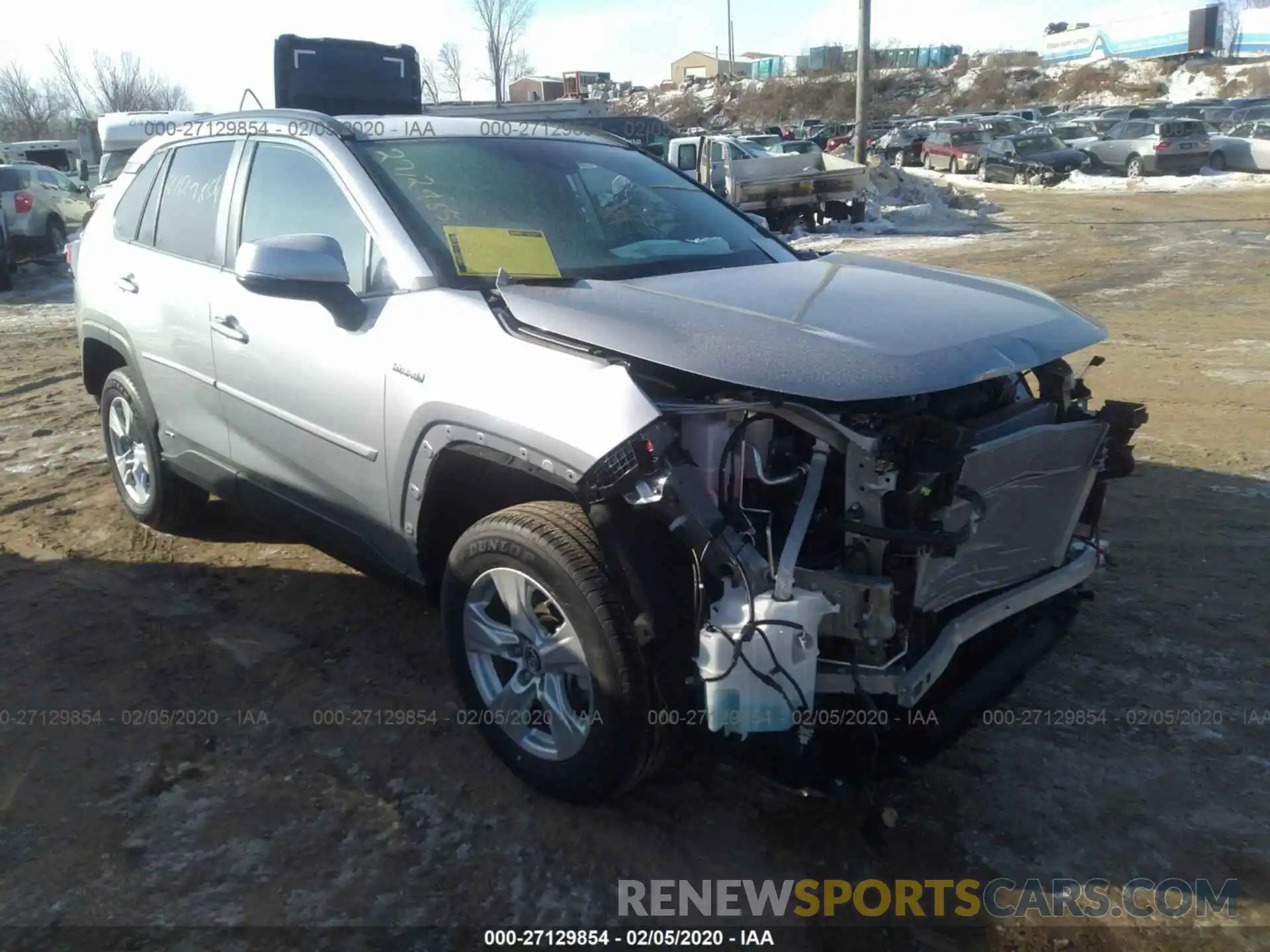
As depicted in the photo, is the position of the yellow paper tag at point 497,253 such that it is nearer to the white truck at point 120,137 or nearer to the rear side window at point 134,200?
the rear side window at point 134,200

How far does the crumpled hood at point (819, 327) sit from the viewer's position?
97.5 inches

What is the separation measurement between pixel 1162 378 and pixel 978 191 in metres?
21.2

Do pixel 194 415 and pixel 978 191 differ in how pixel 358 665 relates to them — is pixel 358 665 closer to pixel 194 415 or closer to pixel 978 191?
pixel 194 415

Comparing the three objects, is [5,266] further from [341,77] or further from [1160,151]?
[1160,151]

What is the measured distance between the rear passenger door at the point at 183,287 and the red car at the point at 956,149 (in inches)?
1201

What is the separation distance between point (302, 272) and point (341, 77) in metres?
4.85

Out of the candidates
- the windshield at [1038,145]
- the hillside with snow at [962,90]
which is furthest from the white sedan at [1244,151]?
the hillside with snow at [962,90]

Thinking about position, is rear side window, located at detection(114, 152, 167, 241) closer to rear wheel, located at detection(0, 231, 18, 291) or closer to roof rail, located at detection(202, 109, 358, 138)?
roof rail, located at detection(202, 109, 358, 138)

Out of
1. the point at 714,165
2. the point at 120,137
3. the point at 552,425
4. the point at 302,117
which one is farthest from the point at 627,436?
the point at 714,165

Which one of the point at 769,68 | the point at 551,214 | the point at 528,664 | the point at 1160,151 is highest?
the point at 769,68

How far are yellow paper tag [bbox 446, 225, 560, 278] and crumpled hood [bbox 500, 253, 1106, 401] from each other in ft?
0.38

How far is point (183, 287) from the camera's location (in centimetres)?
416

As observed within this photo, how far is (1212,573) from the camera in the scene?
14.3 ft

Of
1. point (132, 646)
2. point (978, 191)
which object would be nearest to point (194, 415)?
point (132, 646)
